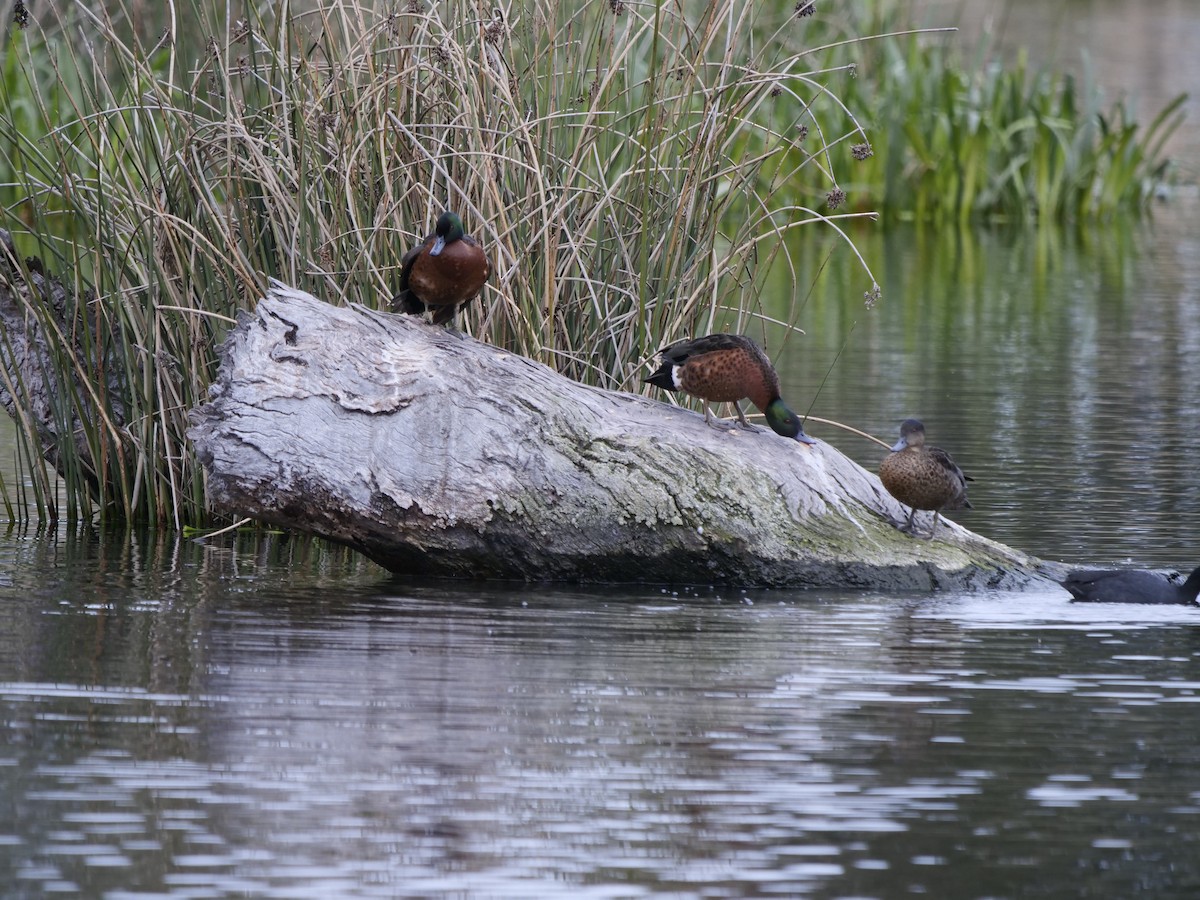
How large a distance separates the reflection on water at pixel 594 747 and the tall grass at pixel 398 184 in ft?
4.52

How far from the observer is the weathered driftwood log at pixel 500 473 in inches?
248

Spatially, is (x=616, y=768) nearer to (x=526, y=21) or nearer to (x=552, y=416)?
(x=552, y=416)

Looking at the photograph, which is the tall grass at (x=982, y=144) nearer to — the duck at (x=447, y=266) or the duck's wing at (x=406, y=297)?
the duck's wing at (x=406, y=297)

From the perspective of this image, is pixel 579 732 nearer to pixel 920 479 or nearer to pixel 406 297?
pixel 920 479

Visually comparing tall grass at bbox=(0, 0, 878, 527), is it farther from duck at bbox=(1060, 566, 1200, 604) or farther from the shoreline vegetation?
duck at bbox=(1060, 566, 1200, 604)

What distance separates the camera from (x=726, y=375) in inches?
260

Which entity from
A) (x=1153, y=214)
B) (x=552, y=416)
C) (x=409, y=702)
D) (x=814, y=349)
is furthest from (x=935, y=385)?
(x=1153, y=214)

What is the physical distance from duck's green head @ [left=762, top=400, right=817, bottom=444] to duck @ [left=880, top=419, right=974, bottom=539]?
321 millimetres

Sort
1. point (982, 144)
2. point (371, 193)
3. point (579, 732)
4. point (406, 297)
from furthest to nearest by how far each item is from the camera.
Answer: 1. point (982, 144)
2. point (371, 193)
3. point (406, 297)
4. point (579, 732)

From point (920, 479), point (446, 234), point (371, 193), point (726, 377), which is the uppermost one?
point (371, 193)

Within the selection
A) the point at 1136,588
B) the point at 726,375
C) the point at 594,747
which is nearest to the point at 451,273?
the point at 726,375

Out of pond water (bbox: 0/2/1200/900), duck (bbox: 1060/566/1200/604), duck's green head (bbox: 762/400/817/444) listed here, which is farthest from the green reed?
duck (bbox: 1060/566/1200/604)

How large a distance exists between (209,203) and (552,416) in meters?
1.62

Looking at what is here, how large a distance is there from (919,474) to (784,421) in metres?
0.50
